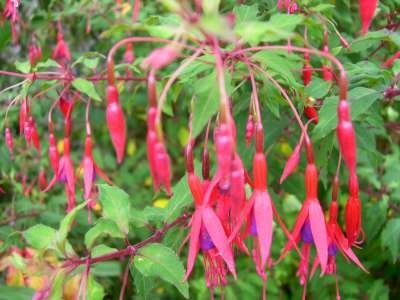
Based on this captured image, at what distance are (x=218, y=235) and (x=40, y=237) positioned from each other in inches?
12.1

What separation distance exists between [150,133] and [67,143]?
0.45 metres

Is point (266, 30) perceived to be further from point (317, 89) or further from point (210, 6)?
point (317, 89)

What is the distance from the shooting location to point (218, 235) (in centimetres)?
71

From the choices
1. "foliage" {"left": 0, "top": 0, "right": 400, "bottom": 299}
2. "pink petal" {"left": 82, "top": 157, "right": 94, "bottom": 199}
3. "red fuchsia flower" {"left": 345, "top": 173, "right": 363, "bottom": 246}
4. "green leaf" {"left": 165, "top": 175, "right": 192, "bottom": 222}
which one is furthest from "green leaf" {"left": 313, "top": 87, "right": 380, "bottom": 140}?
"pink petal" {"left": 82, "top": 157, "right": 94, "bottom": 199}

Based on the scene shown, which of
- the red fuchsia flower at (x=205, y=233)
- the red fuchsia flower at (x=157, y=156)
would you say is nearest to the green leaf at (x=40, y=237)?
the red fuchsia flower at (x=205, y=233)

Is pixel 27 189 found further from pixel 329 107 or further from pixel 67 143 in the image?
pixel 329 107

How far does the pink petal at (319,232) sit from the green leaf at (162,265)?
21 centimetres

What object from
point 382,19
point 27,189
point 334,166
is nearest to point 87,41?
point 27,189

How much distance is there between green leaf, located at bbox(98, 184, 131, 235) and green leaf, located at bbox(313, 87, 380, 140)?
0.98ft

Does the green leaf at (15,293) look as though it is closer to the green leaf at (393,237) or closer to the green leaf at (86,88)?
the green leaf at (86,88)

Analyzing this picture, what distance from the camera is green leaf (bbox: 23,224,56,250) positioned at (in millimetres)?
871

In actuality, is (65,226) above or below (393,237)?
above

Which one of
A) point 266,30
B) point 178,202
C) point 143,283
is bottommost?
point 143,283

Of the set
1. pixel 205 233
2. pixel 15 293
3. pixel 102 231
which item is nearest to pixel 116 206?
pixel 102 231
